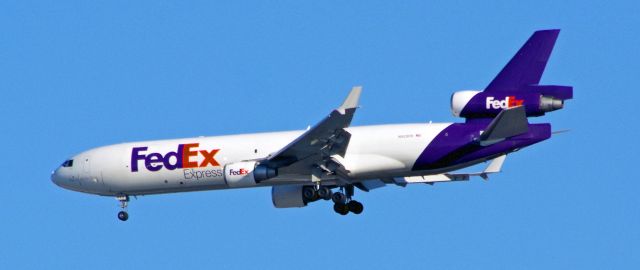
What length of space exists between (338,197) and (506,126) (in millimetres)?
7982

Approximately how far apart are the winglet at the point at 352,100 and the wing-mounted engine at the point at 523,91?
201 inches

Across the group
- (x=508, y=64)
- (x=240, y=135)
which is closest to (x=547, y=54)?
(x=508, y=64)

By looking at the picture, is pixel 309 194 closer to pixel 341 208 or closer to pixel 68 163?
pixel 341 208

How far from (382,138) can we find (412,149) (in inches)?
52.6

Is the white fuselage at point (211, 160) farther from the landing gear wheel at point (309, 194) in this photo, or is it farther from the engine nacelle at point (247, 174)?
the landing gear wheel at point (309, 194)

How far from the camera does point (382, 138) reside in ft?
183

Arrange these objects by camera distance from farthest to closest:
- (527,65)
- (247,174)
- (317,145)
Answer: (247,174) < (317,145) < (527,65)

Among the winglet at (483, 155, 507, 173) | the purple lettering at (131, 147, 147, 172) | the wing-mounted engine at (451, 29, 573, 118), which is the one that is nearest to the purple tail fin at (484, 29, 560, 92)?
the wing-mounted engine at (451, 29, 573, 118)

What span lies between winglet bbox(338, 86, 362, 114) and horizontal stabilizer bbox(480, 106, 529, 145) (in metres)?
5.21

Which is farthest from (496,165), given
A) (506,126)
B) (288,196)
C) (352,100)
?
(352,100)

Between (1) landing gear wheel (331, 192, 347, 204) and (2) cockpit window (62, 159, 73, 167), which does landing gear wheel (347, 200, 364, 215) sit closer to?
(1) landing gear wheel (331, 192, 347, 204)

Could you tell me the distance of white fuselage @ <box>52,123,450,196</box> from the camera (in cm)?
5541

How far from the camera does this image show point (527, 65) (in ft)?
178

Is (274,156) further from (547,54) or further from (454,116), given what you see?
(547,54)
